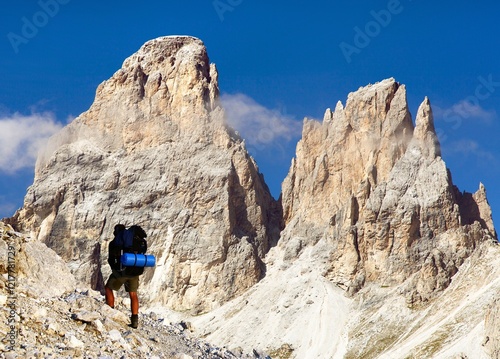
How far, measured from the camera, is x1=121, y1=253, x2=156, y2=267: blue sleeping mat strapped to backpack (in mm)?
22203

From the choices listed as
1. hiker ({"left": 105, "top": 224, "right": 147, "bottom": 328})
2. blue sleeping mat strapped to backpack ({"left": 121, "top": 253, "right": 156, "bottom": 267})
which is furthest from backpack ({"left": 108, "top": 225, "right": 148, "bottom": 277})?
blue sleeping mat strapped to backpack ({"left": 121, "top": 253, "right": 156, "bottom": 267})

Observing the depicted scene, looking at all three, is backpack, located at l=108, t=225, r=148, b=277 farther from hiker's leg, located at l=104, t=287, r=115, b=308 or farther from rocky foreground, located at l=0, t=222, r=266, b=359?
rocky foreground, located at l=0, t=222, r=266, b=359

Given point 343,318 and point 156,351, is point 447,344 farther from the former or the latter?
point 156,351

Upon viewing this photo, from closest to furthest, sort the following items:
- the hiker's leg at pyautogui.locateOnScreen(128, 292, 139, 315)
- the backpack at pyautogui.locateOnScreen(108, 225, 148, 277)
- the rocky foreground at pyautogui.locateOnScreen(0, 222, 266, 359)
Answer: the rocky foreground at pyautogui.locateOnScreen(0, 222, 266, 359) < the backpack at pyautogui.locateOnScreen(108, 225, 148, 277) < the hiker's leg at pyautogui.locateOnScreen(128, 292, 139, 315)

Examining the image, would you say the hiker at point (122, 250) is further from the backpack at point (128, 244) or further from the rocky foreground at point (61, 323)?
the rocky foreground at point (61, 323)

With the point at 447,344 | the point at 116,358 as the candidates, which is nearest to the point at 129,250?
the point at 116,358

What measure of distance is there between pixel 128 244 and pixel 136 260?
0.58m

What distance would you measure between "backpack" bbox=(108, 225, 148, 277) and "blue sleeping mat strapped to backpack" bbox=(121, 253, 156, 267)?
31cm

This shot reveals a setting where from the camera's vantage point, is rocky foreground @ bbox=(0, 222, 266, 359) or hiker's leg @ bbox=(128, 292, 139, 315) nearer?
rocky foreground @ bbox=(0, 222, 266, 359)

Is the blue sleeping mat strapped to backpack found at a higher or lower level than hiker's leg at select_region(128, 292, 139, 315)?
higher

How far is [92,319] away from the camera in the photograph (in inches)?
961

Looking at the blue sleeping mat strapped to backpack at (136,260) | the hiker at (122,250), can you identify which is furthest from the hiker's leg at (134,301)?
the blue sleeping mat strapped to backpack at (136,260)

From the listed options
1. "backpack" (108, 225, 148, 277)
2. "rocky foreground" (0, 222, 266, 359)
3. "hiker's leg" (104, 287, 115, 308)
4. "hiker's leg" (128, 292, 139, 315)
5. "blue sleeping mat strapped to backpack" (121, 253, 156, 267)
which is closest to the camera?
"rocky foreground" (0, 222, 266, 359)

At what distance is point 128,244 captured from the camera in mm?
22547
